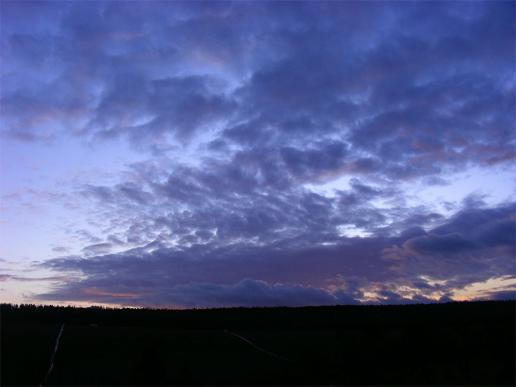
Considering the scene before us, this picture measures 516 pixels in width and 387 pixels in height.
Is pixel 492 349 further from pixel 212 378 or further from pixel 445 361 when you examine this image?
pixel 212 378

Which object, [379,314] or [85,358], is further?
[379,314]

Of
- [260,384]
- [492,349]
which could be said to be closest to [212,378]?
[260,384]

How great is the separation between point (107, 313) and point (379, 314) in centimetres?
4276

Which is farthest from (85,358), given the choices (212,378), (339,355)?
(339,355)

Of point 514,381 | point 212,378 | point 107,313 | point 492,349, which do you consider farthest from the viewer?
point 107,313

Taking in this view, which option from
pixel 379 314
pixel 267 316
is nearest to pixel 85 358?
pixel 267 316

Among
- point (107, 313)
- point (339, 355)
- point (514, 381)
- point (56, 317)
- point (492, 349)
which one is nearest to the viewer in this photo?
point (514, 381)

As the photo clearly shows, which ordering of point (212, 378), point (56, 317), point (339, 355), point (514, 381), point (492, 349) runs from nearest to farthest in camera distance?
1. point (514, 381)
2. point (212, 378)
3. point (339, 355)
4. point (492, 349)
5. point (56, 317)

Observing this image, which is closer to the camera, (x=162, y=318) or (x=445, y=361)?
(x=445, y=361)

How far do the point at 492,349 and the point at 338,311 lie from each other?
125 feet

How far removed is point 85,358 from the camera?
4678cm

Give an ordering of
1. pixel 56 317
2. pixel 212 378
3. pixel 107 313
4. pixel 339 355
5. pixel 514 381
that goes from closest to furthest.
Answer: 1. pixel 514 381
2. pixel 212 378
3. pixel 339 355
4. pixel 56 317
5. pixel 107 313

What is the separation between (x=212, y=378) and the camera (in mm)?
42062

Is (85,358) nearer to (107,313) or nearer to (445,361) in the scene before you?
(445,361)
